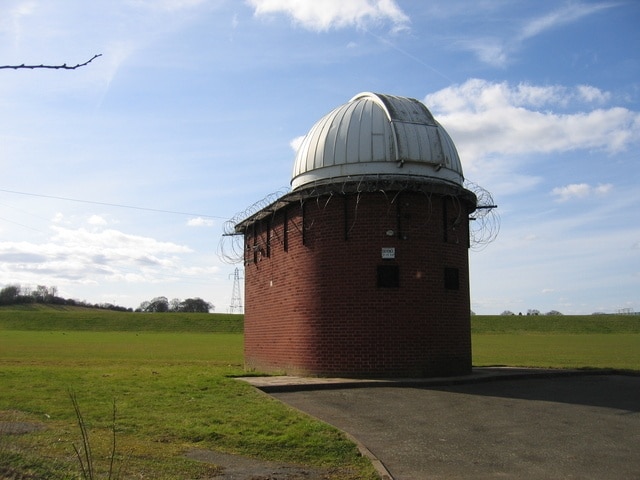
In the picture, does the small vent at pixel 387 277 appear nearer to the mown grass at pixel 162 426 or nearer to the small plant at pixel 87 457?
the mown grass at pixel 162 426

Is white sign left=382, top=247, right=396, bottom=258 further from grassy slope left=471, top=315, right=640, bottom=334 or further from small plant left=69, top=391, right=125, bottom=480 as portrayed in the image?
grassy slope left=471, top=315, right=640, bottom=334

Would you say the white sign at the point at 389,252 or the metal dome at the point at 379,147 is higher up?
the metal dome at the point at 379,147

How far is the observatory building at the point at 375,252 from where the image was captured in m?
16.2

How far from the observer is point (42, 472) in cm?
609

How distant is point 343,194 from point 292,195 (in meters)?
1.61

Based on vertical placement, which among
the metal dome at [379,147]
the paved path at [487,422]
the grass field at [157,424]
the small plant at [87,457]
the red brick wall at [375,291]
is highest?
the metal dome at [379,147]

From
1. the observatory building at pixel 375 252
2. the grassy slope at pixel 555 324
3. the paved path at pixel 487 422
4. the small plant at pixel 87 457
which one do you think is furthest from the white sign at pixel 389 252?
the grassy slope at pixel 555 324

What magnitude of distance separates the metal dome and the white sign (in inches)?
72.3

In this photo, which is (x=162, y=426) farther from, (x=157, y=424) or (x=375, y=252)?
(x=375, y=252)

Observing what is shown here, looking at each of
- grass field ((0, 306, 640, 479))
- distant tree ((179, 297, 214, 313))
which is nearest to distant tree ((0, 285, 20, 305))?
distant tree ((179, 297, 214, 313))

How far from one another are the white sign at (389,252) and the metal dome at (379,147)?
1.84 meters

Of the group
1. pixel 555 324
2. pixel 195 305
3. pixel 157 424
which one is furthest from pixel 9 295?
pixel 157 424

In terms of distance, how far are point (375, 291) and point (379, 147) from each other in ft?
13.0

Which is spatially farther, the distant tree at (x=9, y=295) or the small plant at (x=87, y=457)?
the distant tree at (x=9, y=295)
